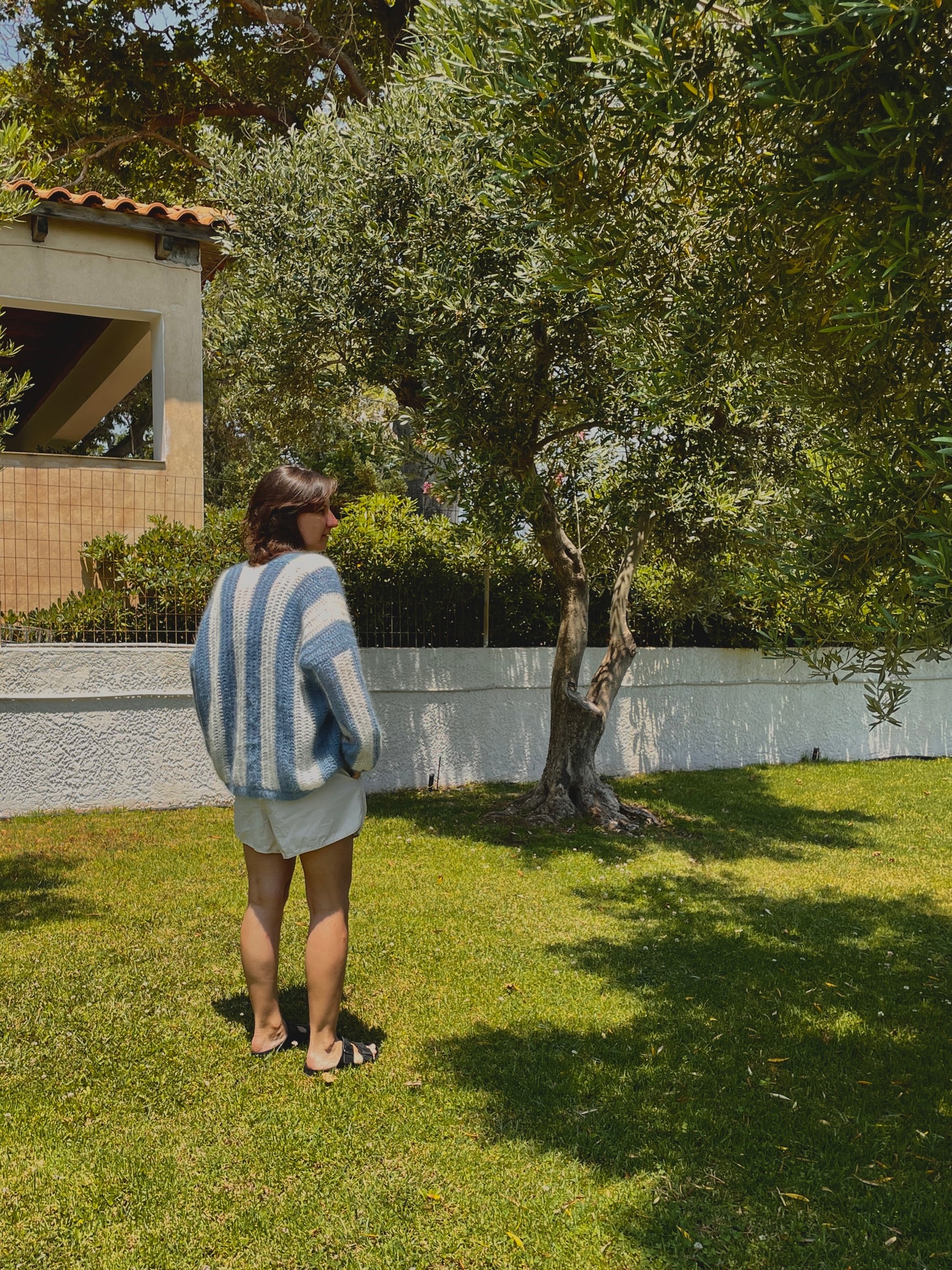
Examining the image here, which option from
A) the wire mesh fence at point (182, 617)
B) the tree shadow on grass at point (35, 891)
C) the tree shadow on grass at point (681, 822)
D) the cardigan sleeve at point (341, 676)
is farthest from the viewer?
the wire mesh fence at point (182, 617)

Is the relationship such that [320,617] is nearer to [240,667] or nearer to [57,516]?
[240,667]

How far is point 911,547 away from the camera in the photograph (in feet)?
11.9

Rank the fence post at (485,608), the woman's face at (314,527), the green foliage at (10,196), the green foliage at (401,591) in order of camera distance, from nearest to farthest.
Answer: the woman's face at (314,527)
the green foliage at (10,196)
the green foliage at (401,591)
the fence post at (485,608)

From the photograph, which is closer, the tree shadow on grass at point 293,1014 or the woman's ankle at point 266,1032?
the woman's ankle at point 266,1032

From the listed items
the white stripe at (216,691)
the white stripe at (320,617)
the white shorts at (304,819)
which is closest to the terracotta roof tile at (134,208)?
the white stripe at (216,691)

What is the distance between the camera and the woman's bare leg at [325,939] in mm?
3844

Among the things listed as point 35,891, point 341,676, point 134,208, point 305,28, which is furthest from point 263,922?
point 305,28

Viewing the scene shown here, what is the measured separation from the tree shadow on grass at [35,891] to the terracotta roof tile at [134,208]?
6.00m

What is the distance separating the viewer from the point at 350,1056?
4086 millimetres

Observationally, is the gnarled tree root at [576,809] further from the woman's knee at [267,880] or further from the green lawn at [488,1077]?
the woman's knee at [267,880]

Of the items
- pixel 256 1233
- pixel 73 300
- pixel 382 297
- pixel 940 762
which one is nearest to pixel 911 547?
pixel 256 1233

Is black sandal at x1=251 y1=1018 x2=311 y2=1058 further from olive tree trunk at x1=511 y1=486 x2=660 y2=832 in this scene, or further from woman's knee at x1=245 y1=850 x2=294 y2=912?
olive tree trunk at x1=511 y1=486 x2=660 y2=832

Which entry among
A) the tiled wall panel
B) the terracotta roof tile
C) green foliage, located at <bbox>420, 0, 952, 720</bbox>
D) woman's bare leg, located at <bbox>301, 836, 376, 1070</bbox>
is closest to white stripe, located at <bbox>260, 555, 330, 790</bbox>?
woman's bare leg, located at <bbox>301, 836, 376, 1070</bbox>

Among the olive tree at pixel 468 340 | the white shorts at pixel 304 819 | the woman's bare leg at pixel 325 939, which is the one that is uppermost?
the olive tree at pixel 468 340
